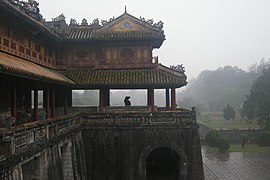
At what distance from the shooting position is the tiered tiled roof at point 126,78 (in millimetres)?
18203

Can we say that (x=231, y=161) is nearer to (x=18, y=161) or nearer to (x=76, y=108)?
(x=76, y=108)

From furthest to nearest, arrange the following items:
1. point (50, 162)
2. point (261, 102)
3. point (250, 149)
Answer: point (261, 102) → point (250, 149) → point (50, 162)

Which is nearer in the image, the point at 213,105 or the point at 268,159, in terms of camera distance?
the point at 268,159

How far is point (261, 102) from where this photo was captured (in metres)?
49.9

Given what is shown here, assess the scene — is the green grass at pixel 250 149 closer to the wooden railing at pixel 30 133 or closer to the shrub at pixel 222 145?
the shrub at pixel 222 145

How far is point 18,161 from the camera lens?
827 cm

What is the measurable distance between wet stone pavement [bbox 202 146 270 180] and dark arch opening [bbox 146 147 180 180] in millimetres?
5799

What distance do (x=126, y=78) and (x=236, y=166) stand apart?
16.9 meters

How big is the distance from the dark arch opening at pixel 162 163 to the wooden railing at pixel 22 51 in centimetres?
1001

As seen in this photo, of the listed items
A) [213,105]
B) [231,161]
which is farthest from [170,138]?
[213,105]

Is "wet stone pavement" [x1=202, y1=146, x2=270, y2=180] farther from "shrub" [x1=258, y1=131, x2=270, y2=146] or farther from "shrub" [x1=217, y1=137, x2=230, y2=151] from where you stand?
"shrub" [x1=258, y1=131, x2=270, y2=146]

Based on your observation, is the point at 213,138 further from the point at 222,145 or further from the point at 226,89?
the point at 226,89

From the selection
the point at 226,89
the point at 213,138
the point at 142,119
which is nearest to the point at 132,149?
the point at 142,119

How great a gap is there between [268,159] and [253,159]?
5.75ft
